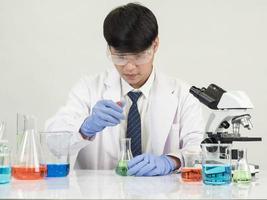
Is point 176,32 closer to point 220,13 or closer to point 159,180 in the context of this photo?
point 220,13

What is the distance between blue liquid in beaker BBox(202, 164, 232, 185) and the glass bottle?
0.08 m

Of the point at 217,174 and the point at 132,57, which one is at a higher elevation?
the point at 132,57

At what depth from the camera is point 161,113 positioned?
2.57m

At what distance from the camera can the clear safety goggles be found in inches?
85.8

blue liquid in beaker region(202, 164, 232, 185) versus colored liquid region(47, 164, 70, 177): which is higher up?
blue liquid in beaker region(202, 164, 232, 185)

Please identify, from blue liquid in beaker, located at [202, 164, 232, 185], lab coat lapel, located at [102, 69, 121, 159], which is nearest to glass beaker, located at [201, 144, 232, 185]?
blue liquid in beaker, located at [202, 164, 232, 185]

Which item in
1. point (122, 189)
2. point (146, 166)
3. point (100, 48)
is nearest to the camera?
point (122, 189)

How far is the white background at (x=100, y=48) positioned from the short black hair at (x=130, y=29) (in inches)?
46.5

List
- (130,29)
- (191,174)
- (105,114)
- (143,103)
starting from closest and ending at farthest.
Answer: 1. (191,174)
2. (105,114)
3. (130,29)
4. (143,103)

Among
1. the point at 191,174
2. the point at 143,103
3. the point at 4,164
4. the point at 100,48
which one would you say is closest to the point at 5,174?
the point at 4,164

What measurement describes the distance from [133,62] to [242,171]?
0.78m

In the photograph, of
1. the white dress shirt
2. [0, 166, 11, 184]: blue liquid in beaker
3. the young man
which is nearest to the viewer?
[0, 166, 11, 184]: blue liquid in beaker

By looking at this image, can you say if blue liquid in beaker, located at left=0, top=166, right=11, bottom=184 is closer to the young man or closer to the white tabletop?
the white tabletop

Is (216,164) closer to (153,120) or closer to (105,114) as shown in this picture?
(105,114)
